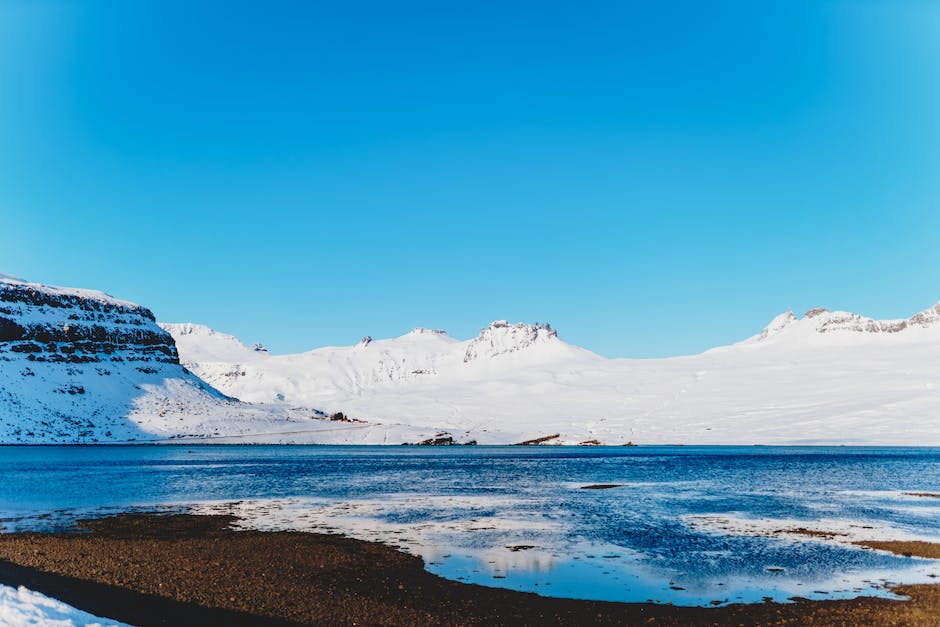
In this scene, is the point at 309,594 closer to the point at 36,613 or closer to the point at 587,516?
the point at 36,613

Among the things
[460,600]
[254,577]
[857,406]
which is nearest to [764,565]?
[460,600]

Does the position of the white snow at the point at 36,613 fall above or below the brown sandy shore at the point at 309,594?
above

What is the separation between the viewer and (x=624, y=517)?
4350 centimetres

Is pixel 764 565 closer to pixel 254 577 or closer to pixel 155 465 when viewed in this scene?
pixel 254 577

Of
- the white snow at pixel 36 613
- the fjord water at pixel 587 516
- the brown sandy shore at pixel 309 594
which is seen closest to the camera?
the white snow at pixel 36 613

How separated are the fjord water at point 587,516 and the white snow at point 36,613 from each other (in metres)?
13.2

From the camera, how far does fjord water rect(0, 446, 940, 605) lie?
2653 cm

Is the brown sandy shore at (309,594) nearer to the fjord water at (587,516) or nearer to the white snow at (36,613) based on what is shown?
the fjord water at (587,516)

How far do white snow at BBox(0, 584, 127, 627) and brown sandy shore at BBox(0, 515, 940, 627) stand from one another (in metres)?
2.67

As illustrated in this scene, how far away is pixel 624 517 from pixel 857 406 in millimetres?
166188

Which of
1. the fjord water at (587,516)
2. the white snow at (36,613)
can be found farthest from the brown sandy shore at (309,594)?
the white snow at (36,613)

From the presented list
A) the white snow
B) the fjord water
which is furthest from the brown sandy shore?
the white snow

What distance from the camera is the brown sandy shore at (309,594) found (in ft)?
66.4

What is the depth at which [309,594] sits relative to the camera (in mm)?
22969
